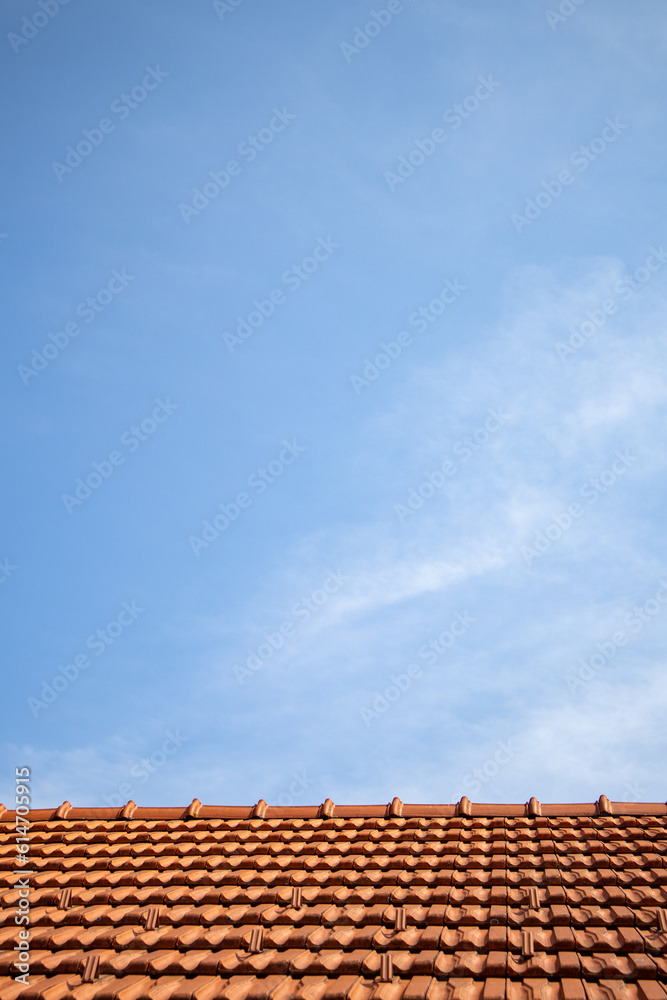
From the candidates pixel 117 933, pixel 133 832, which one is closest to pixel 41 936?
pixel 117 933

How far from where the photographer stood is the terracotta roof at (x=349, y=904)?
518 centimetres

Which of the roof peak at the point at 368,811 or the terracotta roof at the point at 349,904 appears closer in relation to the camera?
the terracotta roof at the point at 349,904

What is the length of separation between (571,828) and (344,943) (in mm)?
3105

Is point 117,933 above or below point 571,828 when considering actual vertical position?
below

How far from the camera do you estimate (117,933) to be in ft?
20.1

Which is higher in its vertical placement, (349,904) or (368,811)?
(368,811)

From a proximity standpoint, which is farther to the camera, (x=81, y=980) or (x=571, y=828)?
(x=571, y=828)

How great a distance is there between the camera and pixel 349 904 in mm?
6289

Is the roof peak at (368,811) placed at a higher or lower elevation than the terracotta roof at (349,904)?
higher

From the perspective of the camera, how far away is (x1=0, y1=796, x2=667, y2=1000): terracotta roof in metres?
5.18

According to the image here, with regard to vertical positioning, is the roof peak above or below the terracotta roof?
above

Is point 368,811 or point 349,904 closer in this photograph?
point 349,904

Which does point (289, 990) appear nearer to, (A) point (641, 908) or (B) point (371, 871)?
(B) point (371, 871)

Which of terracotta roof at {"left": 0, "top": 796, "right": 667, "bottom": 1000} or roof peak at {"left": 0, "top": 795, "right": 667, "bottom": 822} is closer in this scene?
terracotta roof at {"left": 0, "top": 796, "right": 667, "bottom": 1000}
